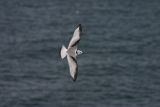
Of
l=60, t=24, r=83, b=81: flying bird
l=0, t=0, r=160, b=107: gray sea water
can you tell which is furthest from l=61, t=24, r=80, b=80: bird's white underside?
l=0, t=0, r=160, b=107: gray sea water

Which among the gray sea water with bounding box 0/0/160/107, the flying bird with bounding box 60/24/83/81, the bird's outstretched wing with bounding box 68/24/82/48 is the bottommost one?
the flying bird with bounding box 60/24/83/81

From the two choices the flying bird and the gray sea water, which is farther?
the gray sea water

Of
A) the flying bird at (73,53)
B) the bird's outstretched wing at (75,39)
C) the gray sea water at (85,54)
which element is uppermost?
the gray sea water at (85,54)

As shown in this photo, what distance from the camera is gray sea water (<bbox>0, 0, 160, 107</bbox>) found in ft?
258

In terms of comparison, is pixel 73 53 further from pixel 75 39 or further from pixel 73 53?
pixel 75 39

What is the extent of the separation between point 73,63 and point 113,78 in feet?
196

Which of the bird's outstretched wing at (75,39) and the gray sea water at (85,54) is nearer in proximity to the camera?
the bird's outstretched wing at (75,39)

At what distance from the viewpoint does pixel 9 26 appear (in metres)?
107

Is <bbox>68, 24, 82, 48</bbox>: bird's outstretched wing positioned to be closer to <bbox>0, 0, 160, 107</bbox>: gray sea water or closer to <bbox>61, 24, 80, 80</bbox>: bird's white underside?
<bbox>61, 24, 80, 80</bbox>: bird's white underside

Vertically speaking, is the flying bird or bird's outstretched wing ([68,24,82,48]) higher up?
bird's outstretched wing ([68,24,82,48])

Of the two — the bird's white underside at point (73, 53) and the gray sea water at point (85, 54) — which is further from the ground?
the gray sea water at point (85, 54)

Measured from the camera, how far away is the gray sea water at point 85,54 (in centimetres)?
7856

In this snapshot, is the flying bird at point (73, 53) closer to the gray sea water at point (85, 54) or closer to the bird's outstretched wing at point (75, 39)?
the bird's outstretched wing at point (75, 39)

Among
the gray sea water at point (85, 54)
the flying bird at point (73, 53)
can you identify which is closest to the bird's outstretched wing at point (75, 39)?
the flying bird at point (73, 53)
